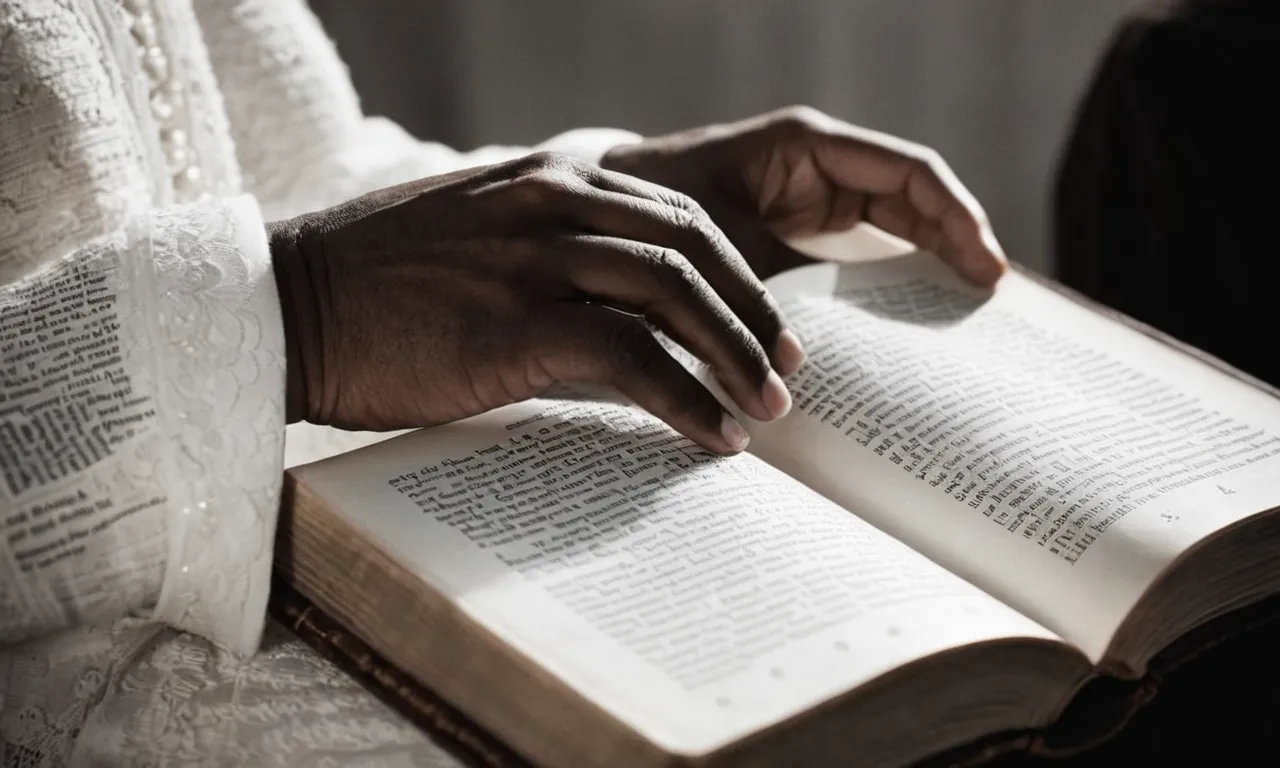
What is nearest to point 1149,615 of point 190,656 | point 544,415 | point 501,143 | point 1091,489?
point 1091,489

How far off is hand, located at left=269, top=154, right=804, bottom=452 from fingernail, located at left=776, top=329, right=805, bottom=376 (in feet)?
0.09

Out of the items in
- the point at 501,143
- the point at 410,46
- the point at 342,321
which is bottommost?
the point at 501,143

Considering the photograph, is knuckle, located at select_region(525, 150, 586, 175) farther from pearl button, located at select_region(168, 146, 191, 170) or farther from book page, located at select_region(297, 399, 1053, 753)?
pearl button, located at select_region(168, 146, 191, 170)

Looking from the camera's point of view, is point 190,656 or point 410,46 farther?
point 410,46

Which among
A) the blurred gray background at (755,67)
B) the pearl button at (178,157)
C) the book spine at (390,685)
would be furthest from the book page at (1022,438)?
the blurred gray background at (755,67)

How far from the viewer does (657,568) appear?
21.4 inches

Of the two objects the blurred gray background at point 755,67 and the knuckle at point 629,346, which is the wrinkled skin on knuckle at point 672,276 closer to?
the knuckle at point 629,346

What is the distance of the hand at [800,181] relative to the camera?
0.90 m

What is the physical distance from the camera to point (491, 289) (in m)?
0.64

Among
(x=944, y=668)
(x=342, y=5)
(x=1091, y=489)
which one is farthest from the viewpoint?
(x=342, y=5)

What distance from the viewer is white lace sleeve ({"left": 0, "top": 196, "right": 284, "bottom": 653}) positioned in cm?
56

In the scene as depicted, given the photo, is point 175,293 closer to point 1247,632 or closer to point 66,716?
point 66,716

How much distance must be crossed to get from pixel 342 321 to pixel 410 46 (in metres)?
1.69

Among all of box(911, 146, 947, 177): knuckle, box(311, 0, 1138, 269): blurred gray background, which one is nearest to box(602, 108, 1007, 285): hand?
box(911, 146, 947, 177): knuckle
